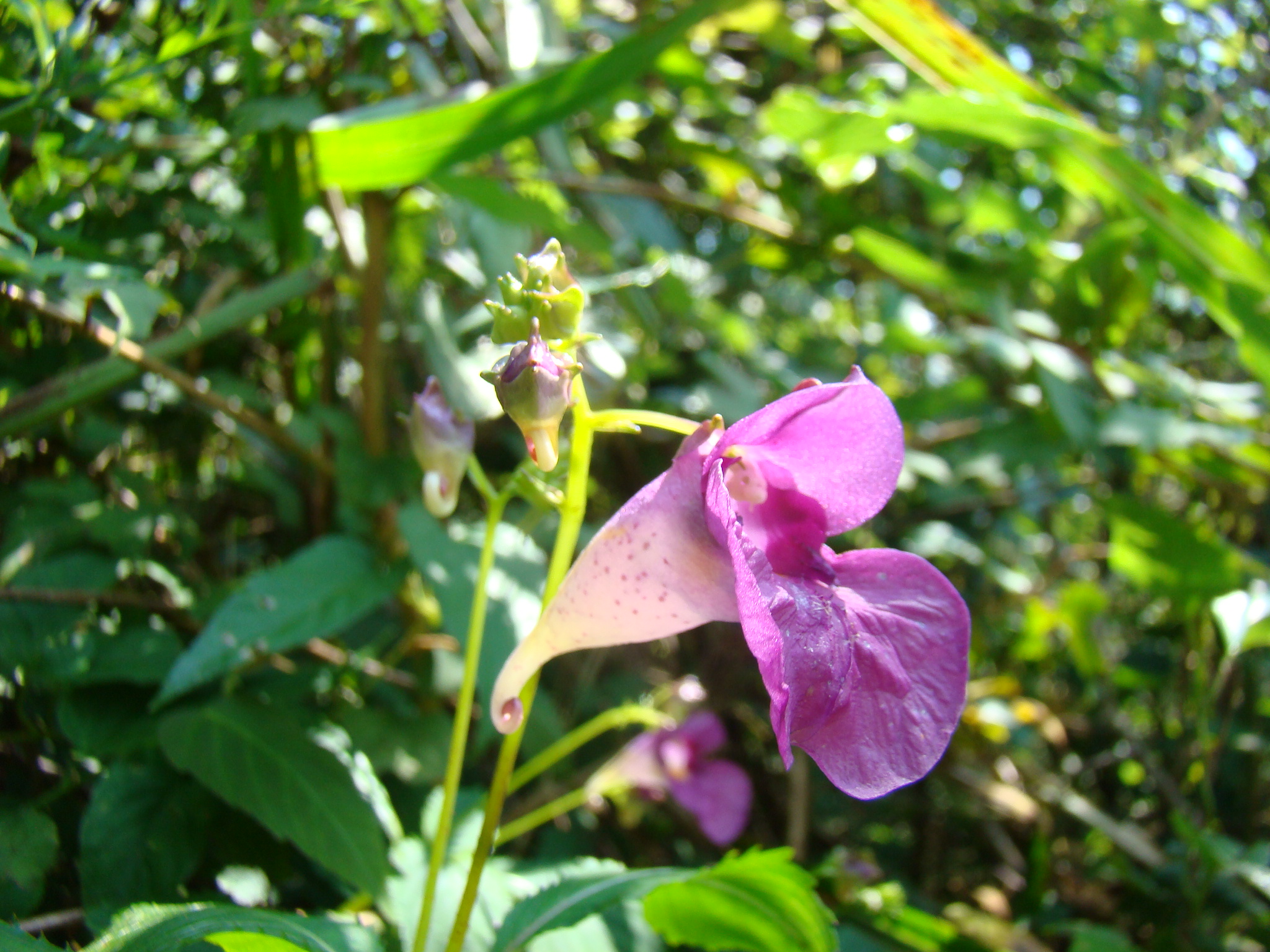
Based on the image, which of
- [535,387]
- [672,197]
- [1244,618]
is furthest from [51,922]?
[1244,618]

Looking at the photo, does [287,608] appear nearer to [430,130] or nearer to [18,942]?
[18,942]

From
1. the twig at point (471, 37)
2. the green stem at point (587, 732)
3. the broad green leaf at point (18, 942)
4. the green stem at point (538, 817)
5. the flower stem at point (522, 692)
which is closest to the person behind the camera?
the broad green leaf at point (18, 942)

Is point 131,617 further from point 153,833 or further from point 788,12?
point 788,12

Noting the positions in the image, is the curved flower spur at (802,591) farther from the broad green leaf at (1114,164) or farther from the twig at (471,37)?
the twig at (471,37)

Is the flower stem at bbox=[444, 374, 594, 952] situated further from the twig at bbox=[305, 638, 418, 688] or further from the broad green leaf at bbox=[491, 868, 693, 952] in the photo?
the twig at bbox=[305, 638, 418, 688]

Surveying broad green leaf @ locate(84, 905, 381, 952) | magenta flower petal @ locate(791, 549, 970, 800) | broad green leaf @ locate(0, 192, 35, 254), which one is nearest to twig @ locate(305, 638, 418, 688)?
broad green leaf @ locate(84, 905, 381, 952)

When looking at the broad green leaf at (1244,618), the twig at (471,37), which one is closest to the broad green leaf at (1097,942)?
the broad green leaf at (1244,618)

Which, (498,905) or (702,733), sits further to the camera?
(702,733)
